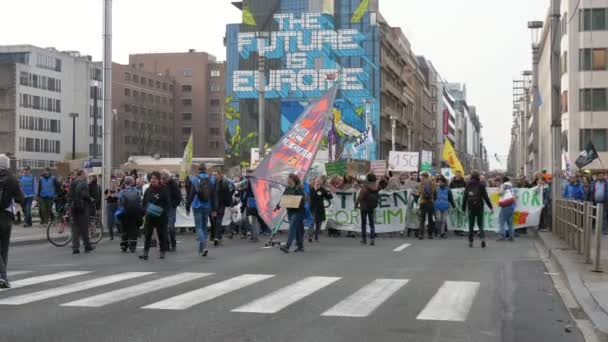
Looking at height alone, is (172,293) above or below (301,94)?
below

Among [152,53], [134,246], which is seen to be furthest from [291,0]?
[134,246]

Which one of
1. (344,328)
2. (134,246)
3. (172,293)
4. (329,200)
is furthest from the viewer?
(329,200)

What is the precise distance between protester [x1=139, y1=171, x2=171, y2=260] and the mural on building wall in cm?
8536

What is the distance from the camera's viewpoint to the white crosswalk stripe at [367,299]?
9242 millimetres

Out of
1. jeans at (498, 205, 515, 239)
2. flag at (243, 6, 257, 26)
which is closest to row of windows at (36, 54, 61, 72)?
flag at (243, 6, 257, 26)

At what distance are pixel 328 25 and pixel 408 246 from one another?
86.3 m

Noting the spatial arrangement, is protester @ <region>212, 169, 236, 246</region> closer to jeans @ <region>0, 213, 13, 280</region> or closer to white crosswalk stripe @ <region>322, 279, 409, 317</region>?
white crosswalk stripe @ <region>322, 279, 409, 317</region>

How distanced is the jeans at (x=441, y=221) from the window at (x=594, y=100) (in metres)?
45.4

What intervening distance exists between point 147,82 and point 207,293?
13761cm

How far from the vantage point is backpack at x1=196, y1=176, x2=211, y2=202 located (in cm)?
1758

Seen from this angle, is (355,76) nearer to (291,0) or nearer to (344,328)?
(291,0)

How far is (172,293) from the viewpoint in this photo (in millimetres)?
10836

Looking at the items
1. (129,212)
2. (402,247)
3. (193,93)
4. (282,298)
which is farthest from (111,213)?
(193,93)

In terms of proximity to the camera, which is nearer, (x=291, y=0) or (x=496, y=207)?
(x=496, y=207)
